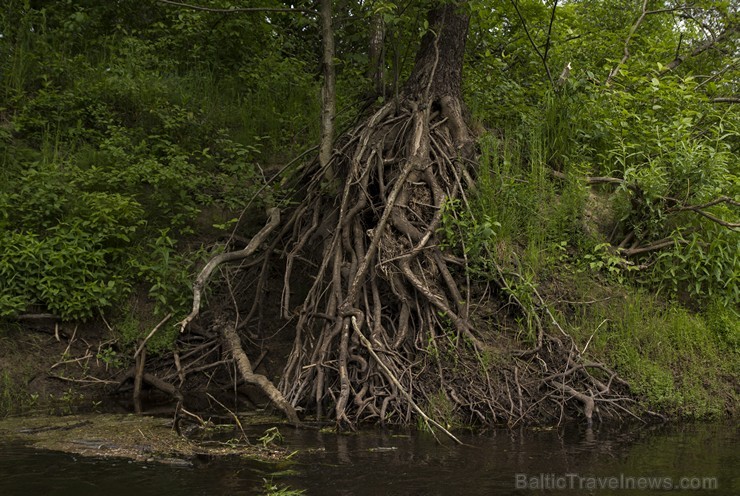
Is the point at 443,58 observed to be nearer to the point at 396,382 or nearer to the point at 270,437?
the point at 396,382

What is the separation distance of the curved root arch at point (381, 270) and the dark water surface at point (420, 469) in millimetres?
666

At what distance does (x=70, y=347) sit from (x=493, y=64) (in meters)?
6.30

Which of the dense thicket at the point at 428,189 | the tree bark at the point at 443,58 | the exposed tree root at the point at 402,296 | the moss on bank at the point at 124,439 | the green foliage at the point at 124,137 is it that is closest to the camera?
the moss on bank at the point at 124,439

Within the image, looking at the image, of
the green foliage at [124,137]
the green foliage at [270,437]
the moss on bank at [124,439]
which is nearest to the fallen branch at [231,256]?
the green foliage at [124,137]

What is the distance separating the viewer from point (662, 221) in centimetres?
755

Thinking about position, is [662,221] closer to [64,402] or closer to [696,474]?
[696,474]

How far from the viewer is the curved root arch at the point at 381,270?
605cm

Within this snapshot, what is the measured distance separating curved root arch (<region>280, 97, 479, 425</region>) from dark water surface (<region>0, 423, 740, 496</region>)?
0.67m

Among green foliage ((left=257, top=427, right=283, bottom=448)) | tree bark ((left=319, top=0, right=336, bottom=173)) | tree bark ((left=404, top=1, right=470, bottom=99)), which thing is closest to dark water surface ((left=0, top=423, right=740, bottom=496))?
green foliage ((left=257, top=427, right=283, bottom=448))

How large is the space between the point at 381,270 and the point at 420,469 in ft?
7.86

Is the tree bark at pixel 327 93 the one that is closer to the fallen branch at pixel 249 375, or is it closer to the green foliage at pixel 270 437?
the fallen branch at pixel 249 375

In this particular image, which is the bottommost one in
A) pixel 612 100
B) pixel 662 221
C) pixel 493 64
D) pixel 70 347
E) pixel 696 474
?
pixel 696 474

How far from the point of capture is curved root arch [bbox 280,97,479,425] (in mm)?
6051

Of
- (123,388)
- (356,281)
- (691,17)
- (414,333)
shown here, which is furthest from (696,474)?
(691,17)
